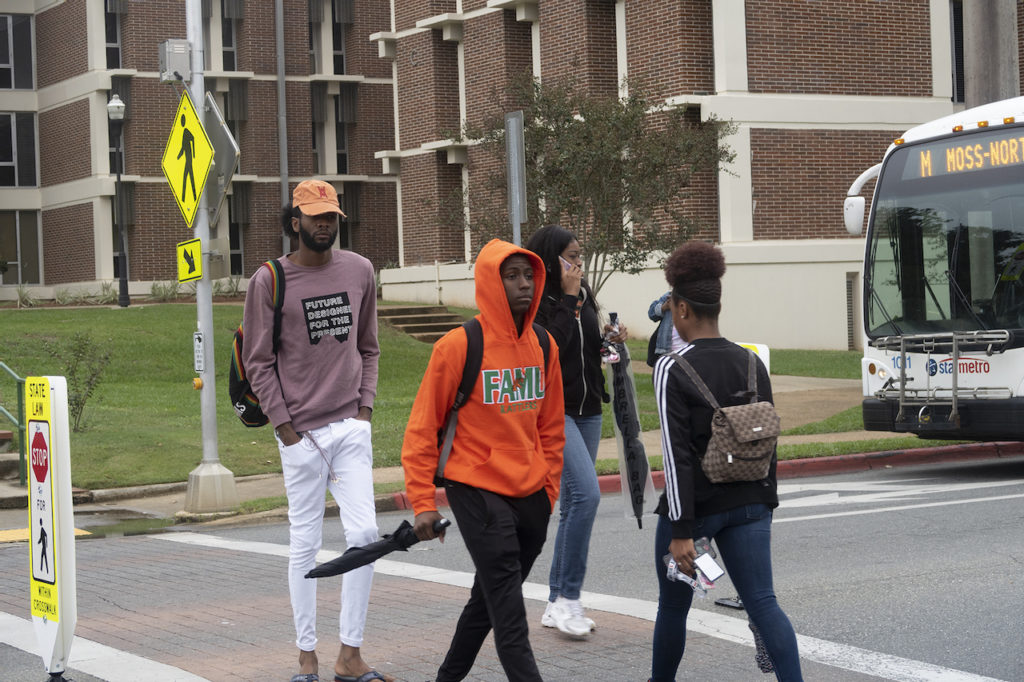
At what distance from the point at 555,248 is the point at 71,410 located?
483 inches

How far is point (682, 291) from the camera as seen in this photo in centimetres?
512

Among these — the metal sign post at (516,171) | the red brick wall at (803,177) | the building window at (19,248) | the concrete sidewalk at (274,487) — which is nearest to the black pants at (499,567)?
the concrete sidewalk at (274,487)

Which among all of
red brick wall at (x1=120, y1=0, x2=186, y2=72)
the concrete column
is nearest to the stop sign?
the concrete column

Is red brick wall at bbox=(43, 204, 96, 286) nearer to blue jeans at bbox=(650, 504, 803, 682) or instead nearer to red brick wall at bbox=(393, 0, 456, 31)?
red brick wall at bbox=(393, 0, 456, 31)

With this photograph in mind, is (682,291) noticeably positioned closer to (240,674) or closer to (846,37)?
(240,674)

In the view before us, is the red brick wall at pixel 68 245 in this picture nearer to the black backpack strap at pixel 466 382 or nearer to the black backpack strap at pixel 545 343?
the black backpack strap at pixel 545 343

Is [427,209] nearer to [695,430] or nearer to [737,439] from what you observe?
[695,430]

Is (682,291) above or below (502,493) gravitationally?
above

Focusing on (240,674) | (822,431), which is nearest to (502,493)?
(240,674)

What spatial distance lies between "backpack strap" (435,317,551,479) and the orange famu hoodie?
0.05ft

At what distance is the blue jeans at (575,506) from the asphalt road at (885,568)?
3.18 feet

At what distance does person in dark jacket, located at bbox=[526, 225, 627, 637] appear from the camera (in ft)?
22.0

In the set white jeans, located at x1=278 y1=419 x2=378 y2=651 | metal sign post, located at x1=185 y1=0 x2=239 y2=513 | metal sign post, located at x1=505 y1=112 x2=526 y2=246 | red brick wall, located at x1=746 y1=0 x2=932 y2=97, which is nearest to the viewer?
white jeans, located at x1=278 y1=419 x2=378 y2=651

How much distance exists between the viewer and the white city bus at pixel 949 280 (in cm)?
1309
